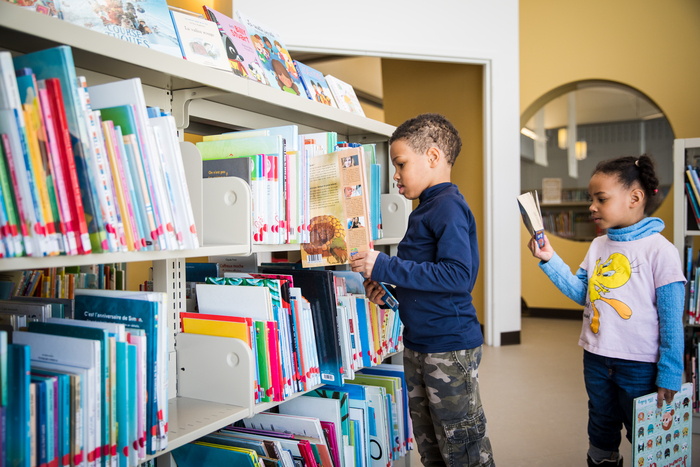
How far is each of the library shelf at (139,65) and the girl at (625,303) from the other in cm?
99

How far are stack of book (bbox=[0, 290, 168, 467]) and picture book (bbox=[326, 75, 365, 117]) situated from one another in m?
1.30

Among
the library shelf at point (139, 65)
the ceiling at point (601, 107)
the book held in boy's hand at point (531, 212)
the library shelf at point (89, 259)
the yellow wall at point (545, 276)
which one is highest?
the ceiling at point (601, 107)

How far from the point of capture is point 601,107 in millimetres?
5859

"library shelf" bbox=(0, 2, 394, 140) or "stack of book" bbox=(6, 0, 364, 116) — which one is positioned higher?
"stack of book" bbox=(6, 0, 364, 116)

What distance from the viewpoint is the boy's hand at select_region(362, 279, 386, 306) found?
166cm

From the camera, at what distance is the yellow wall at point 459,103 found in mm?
4934

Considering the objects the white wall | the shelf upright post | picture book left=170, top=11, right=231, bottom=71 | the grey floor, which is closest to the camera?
the shelf upright post

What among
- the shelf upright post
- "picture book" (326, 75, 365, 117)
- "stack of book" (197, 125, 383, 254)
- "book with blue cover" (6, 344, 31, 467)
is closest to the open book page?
"stack of book" (197, 125, 383, 254)

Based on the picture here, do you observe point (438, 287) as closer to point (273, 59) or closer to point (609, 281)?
point (609, 281)

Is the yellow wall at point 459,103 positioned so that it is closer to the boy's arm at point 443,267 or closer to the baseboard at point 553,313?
the baseboard at point 553,313

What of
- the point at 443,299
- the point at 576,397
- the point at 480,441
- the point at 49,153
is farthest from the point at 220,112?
the point at 576,397

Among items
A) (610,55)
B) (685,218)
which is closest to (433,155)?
(685,218)

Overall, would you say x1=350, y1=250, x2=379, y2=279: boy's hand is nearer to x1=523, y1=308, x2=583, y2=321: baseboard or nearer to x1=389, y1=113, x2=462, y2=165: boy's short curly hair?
x1=389, y1=113, x2=462, y2=165: boy's short curly hair

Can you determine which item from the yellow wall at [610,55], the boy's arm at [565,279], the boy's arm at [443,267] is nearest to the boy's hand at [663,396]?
the boy's arm at [565,279]
